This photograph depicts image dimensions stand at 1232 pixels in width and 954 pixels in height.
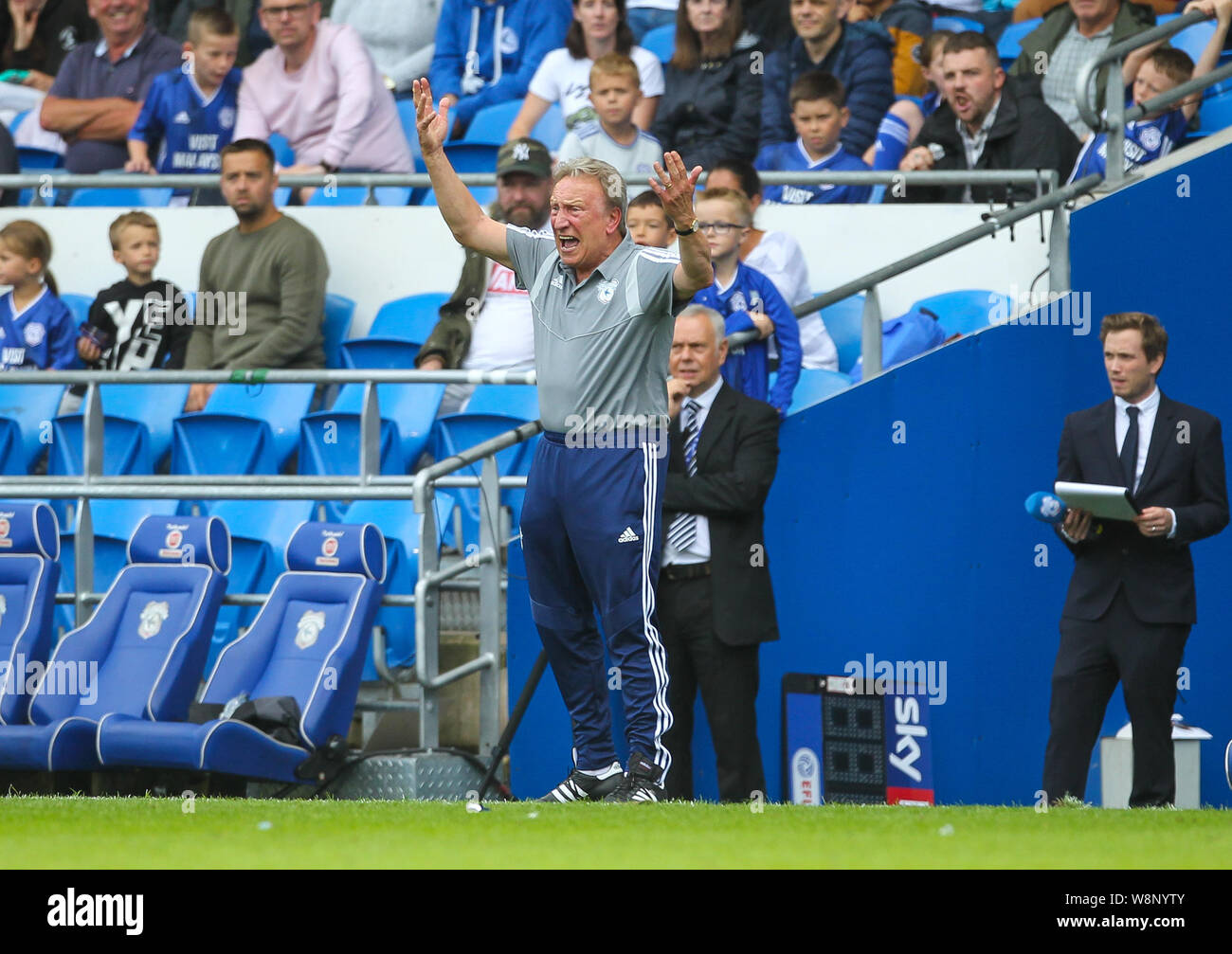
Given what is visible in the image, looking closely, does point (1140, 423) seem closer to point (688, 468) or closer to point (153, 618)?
point (688, 468)

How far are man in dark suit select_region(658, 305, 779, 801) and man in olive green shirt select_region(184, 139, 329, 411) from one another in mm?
3192

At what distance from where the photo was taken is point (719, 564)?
7.68m

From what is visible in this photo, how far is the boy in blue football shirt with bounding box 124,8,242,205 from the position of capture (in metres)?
11.8

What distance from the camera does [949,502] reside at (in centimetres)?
850

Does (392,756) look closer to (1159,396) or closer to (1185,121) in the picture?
(1159,396)

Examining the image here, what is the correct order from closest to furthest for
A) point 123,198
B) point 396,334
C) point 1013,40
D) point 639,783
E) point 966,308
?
point 639,783 → point 966,308 → point 396,334 → point 1013,40 → point 123,198

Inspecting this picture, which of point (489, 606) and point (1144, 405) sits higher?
point (1144, 405)

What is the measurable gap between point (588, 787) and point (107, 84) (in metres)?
8.46

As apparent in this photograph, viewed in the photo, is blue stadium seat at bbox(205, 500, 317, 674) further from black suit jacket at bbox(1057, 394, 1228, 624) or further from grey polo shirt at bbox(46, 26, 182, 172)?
black suit jacket at bbox(1057, 394, 1228, 624)

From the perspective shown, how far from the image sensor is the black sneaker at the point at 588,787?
5988 mm

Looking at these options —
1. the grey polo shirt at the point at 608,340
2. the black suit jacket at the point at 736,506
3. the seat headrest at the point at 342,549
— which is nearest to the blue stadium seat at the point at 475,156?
the seat headrest at the point at 342,549

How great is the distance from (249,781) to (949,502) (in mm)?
3468

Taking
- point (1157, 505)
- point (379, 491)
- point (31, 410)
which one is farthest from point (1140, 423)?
point (31, 410)
